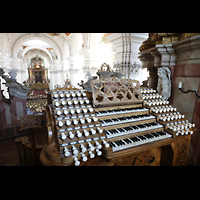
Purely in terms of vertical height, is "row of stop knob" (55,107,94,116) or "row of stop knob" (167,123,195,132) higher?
"row of stop knob" (55,107,94,116)

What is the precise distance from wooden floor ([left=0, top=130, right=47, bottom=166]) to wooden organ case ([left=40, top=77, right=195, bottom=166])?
2.54m

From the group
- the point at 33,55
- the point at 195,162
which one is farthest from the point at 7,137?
the point at 33,55

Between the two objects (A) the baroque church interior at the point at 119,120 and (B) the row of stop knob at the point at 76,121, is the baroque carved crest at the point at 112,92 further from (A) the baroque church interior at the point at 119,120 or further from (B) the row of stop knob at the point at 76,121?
(B) the row of stop knob at the point at 76,121

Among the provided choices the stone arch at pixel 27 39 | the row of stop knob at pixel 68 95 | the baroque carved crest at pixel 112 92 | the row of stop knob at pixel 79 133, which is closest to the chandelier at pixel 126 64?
the baroque carved crest at pixel 112 92

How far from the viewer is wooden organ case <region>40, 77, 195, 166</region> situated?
1.87 meters

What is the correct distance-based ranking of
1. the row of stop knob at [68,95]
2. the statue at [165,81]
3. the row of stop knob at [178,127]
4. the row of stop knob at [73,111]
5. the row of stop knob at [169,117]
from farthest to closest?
the statue at [165,81] → the row of stop knob at [169,117] → the row of stop knob at [178,127] → the row of stop knob at [68,95] → the row of stop knob at [73,111]

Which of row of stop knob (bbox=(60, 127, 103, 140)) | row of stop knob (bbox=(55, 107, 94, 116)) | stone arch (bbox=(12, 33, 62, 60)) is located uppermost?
stone arch (bbox=(12, 33, 62, 60))

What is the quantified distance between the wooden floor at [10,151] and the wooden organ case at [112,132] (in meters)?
2.54

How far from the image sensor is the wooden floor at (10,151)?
359 centimetres

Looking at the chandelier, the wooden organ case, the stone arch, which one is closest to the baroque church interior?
the wooden organ case

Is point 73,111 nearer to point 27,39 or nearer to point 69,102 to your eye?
point 69,102

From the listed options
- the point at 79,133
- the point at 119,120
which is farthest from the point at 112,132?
the point at 79,133

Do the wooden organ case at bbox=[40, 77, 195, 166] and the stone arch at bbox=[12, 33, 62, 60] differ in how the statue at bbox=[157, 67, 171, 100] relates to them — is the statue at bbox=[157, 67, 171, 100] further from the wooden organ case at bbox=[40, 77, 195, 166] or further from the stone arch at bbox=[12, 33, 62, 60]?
the stone arch at bbox=[12, 33, 62, 60]

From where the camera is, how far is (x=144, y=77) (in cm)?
1109
